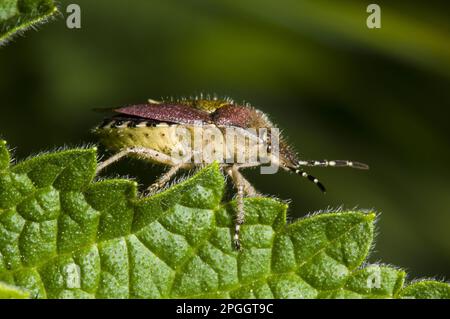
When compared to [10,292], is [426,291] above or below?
below

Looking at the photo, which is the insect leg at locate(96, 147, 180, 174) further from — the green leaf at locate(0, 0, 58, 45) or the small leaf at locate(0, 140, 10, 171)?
the green leaf at locate(0, 0, 58, 45)

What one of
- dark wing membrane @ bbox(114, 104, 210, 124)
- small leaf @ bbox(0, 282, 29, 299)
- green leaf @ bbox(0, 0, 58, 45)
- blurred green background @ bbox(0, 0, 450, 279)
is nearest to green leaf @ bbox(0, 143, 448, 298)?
small leaf @ bbox(0, 282, 29, 299)

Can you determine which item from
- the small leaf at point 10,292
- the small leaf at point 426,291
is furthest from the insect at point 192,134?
the small leaf at point 10,292

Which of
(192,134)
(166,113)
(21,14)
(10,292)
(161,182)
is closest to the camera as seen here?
(10,292)

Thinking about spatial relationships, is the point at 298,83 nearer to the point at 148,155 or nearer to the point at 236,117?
the point at 236,117

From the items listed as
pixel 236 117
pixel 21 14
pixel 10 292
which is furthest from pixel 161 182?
pixel 10 292

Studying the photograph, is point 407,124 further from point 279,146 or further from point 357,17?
point 279,146
